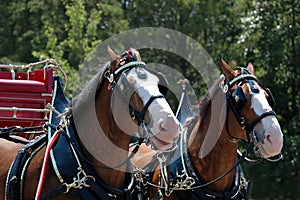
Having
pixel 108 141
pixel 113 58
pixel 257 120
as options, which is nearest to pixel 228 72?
pixel 257 120

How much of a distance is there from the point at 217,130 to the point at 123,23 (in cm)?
1322

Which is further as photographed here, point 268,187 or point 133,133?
point 268,187

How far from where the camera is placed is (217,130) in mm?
6711

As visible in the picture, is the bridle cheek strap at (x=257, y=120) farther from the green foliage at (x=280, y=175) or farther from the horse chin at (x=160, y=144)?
the green foliage at (x=280, y=175)

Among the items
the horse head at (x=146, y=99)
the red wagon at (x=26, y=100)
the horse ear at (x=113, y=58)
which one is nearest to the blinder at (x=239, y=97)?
the horse head at (x=146, y=99)

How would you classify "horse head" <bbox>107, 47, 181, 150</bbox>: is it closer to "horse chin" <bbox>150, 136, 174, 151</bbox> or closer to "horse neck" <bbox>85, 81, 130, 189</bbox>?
"horse chin" <bbox>150, 136, 174, 151</bbox>

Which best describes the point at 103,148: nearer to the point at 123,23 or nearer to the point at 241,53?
the point at 241,53

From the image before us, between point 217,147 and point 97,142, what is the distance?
69.3 inches

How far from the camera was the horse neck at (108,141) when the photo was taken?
5.28 metres

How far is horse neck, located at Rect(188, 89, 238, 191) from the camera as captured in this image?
21.9 ft

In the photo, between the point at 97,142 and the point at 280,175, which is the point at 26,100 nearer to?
the point at 97,142

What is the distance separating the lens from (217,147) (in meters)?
6.71

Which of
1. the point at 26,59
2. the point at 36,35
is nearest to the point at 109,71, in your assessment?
the point at 36,35

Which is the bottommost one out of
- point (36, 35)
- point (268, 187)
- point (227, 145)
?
point (268, 187)
